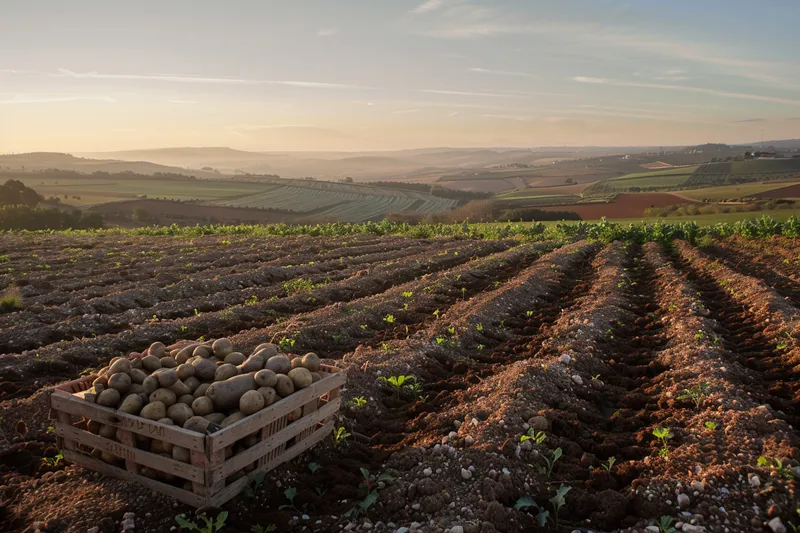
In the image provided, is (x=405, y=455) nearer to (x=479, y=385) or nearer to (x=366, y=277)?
(x=479, y=385)

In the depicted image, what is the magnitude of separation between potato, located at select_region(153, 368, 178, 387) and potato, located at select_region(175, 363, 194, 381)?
0.48 feet

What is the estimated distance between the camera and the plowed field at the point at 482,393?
5.67 m

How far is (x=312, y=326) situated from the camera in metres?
11.8

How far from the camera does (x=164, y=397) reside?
5957mm

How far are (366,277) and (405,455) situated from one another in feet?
40.9

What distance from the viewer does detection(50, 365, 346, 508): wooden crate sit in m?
5.43

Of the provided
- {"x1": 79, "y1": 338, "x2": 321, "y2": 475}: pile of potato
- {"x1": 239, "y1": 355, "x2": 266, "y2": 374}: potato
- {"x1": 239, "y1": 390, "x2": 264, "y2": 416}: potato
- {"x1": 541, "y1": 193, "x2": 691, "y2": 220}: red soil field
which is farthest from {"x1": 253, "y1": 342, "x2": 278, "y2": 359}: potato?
{"x1": 541, "y1": 193, "x2": 691, "y2": 220}: red soil field

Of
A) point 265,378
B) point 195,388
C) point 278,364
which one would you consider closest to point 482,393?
point 278,364

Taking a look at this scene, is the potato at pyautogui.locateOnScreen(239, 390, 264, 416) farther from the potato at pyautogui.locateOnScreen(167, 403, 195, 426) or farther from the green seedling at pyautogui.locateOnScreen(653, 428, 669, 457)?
the green seedling at pyautogui.locateOnScreen(653, 428, 669, 457)

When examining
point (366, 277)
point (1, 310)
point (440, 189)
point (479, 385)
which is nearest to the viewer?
point (479, 385)

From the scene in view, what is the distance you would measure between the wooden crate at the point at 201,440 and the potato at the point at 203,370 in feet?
3.07

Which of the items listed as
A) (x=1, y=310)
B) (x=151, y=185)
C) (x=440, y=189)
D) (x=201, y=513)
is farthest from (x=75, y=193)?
(x=201, y=513)

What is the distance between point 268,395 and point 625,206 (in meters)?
57.9

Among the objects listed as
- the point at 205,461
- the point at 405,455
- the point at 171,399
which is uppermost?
the point at 171,399
